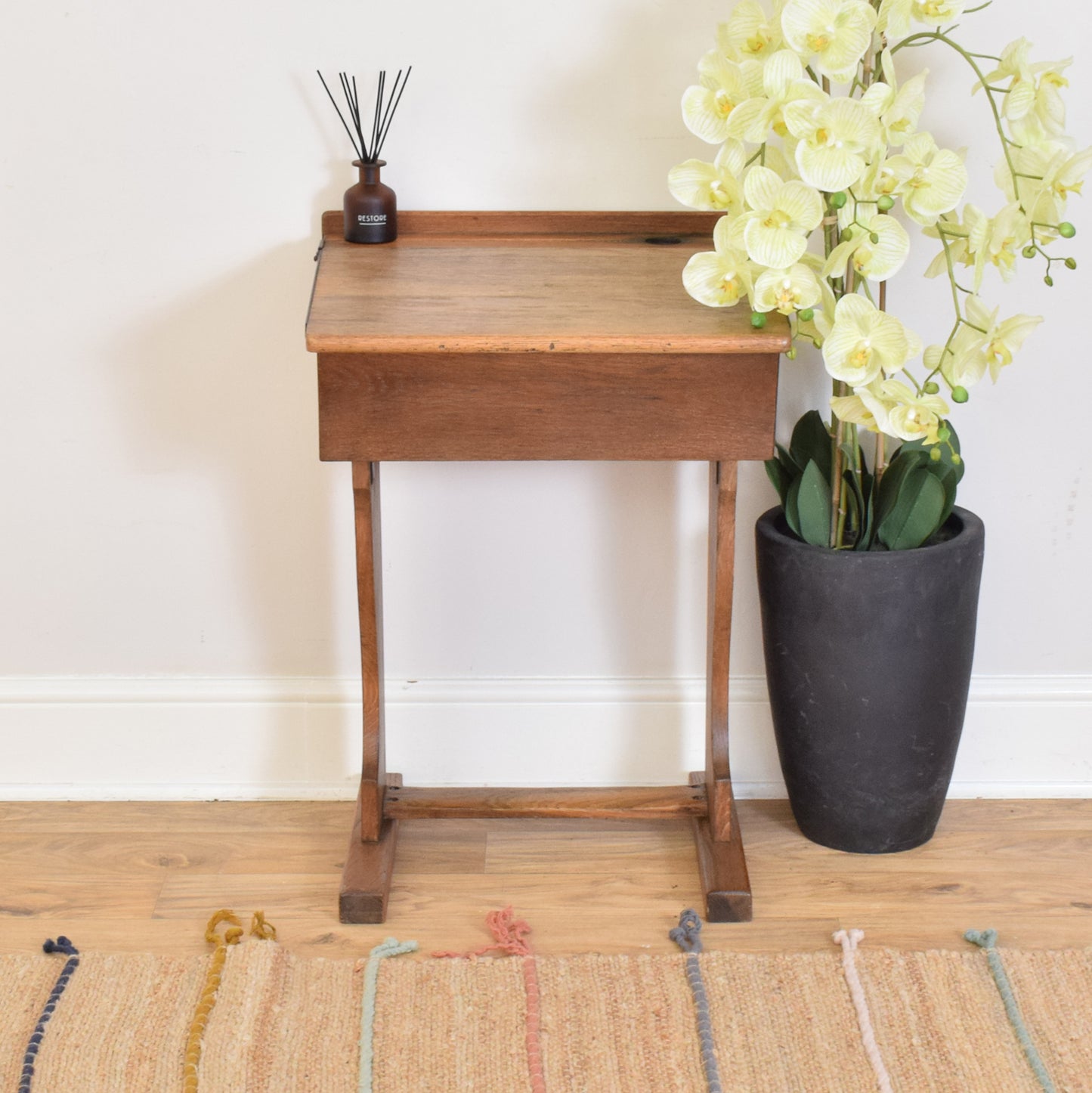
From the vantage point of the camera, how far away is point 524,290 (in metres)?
1.63

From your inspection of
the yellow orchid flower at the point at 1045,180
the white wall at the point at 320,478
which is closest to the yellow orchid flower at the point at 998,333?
the yellow orchid flower at the point at 1045,180

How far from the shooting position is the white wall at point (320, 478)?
5.96 ft

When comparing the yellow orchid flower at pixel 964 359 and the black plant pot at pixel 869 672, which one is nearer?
the yellow orchid flower at pixel 964 359

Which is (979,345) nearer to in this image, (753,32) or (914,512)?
(914,512)

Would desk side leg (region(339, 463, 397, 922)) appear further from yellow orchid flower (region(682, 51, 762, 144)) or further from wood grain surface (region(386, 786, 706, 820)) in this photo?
yellow orchid flower (region(682, 51, 762, 144))

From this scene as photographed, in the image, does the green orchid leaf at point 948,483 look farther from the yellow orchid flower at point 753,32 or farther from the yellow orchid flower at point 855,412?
the yellow orchid flower at point 753,32

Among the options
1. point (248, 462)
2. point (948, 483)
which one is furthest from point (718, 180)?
point (248, 462)

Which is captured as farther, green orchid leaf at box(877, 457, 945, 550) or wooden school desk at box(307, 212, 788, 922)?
green orchid leaf at box(877, 457, 945, 550)

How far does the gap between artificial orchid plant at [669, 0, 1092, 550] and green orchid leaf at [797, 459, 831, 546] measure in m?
0.18

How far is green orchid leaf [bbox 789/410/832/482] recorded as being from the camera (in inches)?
73.7

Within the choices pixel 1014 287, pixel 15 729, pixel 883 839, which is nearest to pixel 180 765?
pixel 15 729

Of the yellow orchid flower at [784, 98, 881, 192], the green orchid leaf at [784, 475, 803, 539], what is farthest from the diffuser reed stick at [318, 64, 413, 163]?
the green orchid leaf at [784, 475, 803, 539]

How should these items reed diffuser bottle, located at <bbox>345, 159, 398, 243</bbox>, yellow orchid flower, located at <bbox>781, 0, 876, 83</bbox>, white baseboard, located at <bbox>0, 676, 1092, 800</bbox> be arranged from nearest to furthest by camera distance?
yellow orchid flower, located at <bbox>781, 0, 876, 83</bbox>, reed diffuser bottle, located at <bbox>345, 159, 398, 243</bbox>, white baseboard, located at <bbox>0, 676, 1092, 800</bbox>

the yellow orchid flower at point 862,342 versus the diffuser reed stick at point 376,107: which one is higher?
the diffuser reed stick at point 376,107
